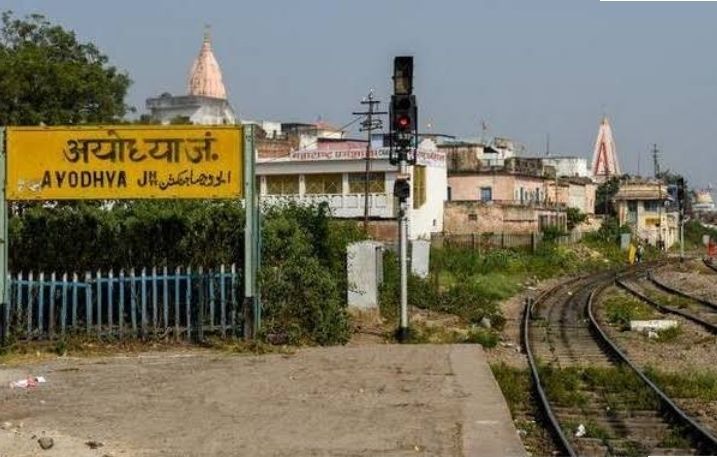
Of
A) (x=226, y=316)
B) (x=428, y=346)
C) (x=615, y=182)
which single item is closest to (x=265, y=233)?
(x=226, y=316)

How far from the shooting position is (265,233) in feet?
49.9

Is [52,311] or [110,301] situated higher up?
[110,301]

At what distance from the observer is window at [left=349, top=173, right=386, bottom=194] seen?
5284 centimetres

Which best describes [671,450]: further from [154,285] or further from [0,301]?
[0,301]

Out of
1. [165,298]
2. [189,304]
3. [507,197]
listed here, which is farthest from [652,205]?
[165,298]

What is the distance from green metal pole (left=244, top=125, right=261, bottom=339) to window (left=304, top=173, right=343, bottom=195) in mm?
39029

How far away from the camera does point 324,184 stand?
54.2 metres

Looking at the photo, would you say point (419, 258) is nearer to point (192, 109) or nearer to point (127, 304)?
point (127, 304)

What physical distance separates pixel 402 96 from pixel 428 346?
3676 millimetres

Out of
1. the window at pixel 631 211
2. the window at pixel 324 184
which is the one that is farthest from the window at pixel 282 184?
the window at pixel 631 211

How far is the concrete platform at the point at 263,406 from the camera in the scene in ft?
27.0

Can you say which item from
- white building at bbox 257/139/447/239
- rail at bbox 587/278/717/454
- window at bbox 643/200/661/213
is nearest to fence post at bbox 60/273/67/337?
rail at bbox 587/278/717/454

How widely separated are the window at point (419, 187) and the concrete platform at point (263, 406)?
132ft

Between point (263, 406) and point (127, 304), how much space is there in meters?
5.08
